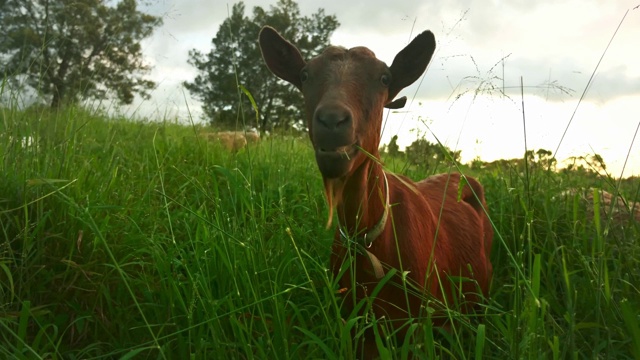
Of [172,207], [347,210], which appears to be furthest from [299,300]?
[172,207]

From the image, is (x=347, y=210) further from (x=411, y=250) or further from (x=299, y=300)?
(x=299, y=300)

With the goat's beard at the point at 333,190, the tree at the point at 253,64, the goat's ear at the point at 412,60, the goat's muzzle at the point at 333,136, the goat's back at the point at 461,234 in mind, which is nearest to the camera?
the goat's muzzle at the point at 333,136

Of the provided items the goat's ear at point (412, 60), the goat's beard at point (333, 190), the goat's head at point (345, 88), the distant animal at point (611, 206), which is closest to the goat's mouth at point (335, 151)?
the goat's head at point (345, 88)

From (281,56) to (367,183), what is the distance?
102 centimetres

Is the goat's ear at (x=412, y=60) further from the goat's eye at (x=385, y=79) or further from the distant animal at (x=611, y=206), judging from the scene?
the distant animal at (x=611, y=206)

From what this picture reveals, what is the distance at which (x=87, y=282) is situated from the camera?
3.09 metres

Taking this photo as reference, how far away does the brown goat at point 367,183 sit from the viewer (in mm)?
2455

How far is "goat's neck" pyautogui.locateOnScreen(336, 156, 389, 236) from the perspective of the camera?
9.01 feet

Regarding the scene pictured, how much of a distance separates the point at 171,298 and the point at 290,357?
0.74 m

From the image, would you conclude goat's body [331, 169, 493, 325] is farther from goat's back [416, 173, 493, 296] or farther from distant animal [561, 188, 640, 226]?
distant animal [561, 188, 640, 226]

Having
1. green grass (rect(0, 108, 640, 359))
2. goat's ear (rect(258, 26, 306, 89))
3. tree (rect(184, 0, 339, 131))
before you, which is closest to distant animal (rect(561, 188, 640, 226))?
green grass (rect(0, 108, 640, 359))

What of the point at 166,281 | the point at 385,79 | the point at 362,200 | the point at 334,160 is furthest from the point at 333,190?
the point at 166,281

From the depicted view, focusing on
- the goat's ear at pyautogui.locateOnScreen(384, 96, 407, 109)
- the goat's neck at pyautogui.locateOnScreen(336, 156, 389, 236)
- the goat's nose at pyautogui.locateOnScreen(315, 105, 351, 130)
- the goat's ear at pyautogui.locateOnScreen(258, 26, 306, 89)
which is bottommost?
the goat's neck at pyautogui.locateOnScreen(336, 156, 389, 236)

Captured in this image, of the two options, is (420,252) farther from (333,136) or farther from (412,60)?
(412,60)
